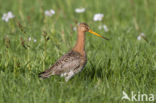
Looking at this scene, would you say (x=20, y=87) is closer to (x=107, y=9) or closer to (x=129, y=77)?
(x=129, y=77)

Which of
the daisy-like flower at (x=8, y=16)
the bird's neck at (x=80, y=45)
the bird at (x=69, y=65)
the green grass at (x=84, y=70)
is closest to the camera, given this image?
the green grass at (x=84, y=70)

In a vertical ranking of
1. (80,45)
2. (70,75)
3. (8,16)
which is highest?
(8,16)

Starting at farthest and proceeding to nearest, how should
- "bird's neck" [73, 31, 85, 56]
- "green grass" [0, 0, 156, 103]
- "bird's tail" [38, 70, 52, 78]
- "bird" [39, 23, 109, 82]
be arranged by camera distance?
"bird's neck" [73, 31, 85, 56] → "bird" [39, 23, 109, 82] → "bird's tail" [38, 70, 52, 78] → "green grass" [0, 0, 156, 103]

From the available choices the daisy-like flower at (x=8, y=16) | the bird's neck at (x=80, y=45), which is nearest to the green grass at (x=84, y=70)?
the bird's neck at (x=80, y=45)

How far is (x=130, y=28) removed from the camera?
882 cm

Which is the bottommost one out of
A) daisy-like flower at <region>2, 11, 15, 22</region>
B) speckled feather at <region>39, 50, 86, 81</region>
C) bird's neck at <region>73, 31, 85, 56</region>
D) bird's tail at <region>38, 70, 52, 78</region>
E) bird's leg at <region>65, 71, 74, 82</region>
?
bird's leg at <region>65, 71, 74, 82</region>

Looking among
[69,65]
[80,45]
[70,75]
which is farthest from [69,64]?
[80,45]

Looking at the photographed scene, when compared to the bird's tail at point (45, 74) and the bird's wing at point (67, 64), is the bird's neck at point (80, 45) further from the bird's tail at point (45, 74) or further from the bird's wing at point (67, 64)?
the bird's tail at point (45, 74)

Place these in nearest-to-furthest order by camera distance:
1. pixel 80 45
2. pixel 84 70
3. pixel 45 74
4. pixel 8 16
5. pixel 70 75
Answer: pixel 45 74, pixel 70 75, pixel 80 45, pixel 84 70, pixel 8 16

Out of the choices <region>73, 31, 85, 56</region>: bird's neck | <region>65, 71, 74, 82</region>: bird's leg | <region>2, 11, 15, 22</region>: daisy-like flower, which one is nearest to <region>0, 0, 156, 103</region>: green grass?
<region>65, 71, 74, 82</region>: bird's leg

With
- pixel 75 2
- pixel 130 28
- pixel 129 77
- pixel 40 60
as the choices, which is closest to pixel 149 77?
pixel 129 77

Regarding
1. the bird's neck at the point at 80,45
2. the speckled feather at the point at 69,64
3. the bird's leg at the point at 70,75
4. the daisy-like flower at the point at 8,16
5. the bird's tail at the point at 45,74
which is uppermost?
the daisy-like flower at the point at 8,16

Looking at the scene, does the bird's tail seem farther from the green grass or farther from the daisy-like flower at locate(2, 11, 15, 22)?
the daisy-like flower at locate(2, 11, 15, 22)

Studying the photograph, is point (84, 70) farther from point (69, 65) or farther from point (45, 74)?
point (45, 74)
